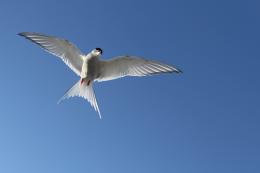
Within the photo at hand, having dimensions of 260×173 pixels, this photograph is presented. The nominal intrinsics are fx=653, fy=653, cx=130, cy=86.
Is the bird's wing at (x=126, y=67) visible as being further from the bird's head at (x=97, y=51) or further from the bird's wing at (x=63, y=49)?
the bird's wing at (x=63, y=49)

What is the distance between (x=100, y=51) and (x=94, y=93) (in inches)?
40.3

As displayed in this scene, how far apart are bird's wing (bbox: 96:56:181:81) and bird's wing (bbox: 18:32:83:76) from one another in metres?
0.62

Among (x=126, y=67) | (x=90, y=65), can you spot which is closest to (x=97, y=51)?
(x=90, y=65)

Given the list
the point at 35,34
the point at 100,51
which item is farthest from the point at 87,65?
the point at 35,34

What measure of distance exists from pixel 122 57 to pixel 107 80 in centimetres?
80

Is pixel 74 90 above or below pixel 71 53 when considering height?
below

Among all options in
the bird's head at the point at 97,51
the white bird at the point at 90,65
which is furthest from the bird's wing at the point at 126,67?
the bird's head at the point at 97,51

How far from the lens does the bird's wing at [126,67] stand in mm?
15305

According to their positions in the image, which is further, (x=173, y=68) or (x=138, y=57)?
(x=138, y=57)

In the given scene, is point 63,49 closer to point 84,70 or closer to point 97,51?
point 84,70

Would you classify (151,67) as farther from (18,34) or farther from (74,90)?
(18,34)

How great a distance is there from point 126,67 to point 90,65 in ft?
2.98

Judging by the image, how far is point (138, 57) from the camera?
15586 mm

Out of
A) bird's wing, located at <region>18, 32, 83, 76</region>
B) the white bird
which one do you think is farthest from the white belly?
bird's wing, located at <region>18, 32, 83, 76</region>
